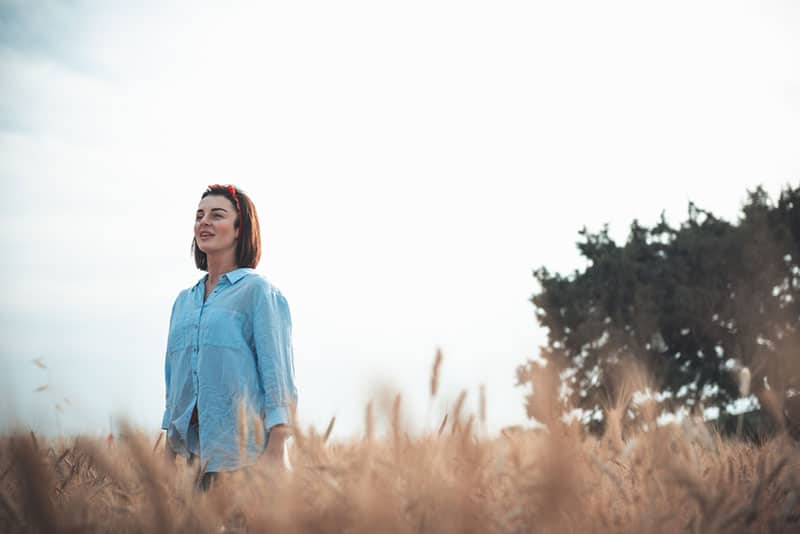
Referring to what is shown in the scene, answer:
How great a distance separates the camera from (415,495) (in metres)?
1.22

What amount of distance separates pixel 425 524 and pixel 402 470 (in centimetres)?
16

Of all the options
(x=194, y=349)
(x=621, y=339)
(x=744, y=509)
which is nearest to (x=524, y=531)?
(x=744, y=509)

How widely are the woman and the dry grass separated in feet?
3.10

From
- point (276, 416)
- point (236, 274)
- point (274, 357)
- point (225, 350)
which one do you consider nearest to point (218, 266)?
point (236, 274)

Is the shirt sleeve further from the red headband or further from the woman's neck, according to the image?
the red headband

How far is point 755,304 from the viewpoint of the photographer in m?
16.1

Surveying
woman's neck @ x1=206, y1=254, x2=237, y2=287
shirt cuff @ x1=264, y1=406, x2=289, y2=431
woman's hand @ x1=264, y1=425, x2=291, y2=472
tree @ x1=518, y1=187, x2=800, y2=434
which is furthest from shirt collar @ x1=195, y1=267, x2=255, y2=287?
tree @ x1=518, y1=187, x2=800, y2=434

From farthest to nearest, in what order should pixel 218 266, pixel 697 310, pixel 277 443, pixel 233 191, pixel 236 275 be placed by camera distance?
pixel 697 310, pixel 233 191, pixel 218 266, pixel 236 275, pixel 277 443

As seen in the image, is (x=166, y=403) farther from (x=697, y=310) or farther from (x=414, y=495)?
(x=697, y=310)

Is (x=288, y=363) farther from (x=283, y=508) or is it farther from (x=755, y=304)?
(x=755, y=304)

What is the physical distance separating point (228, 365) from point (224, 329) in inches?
6.5

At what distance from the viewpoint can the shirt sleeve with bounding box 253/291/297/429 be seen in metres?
2.62

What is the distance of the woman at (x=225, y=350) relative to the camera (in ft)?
8.68

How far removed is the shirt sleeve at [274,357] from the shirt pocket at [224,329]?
3.6 inches
